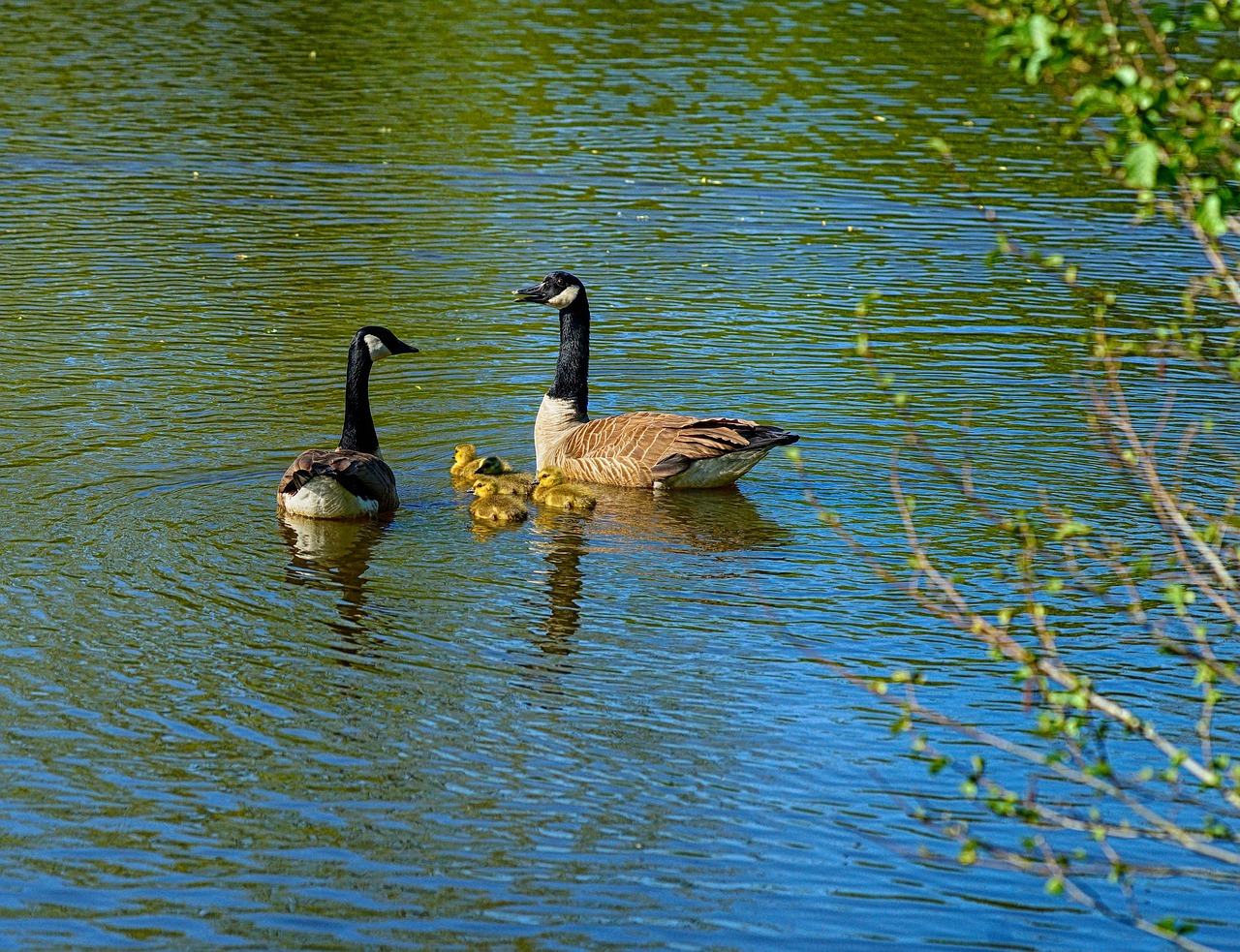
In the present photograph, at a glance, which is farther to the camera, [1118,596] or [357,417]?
[357,417]

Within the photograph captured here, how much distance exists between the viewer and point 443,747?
961 centimetres

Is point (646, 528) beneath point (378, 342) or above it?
beneath

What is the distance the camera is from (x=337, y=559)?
506 inches

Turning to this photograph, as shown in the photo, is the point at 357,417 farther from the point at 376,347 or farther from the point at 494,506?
the point at 494,506

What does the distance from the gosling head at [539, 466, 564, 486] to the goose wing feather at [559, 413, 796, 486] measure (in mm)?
347

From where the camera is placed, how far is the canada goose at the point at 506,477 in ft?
45.8

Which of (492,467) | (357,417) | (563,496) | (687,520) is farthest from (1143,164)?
(357,417)

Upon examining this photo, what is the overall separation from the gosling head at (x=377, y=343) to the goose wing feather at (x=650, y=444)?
1.79 meters

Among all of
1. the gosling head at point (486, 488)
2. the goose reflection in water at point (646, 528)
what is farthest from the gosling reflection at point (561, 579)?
the gosling head at point (486, 488)

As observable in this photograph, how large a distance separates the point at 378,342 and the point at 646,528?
10.2ft

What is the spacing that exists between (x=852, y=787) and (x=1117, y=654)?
282cm

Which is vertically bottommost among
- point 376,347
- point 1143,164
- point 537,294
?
point 376,347

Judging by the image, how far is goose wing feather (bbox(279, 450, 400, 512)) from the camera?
523 inches

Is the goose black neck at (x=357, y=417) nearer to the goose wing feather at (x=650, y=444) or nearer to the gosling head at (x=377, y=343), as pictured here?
the gosling head at (x=377, y=343)
